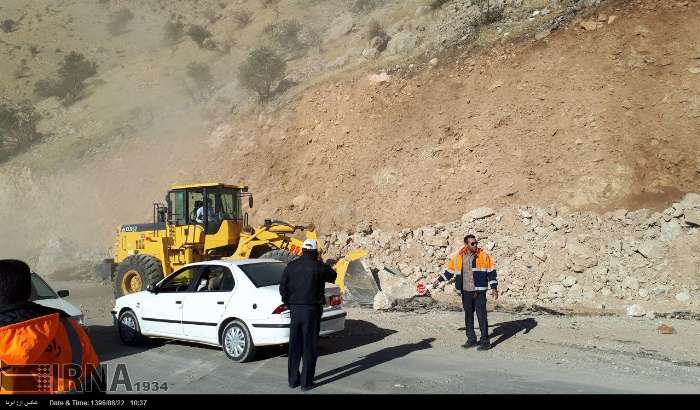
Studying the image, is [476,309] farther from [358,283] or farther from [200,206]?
[200,206]

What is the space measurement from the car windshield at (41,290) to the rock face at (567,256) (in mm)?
6299

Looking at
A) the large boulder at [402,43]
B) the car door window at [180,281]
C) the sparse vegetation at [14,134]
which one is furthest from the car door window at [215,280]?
the sparse vegetation at [14,134]

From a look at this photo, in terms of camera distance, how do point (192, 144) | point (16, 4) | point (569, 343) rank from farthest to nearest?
point (16, 4) → point (192, 144) → point (569, 343)

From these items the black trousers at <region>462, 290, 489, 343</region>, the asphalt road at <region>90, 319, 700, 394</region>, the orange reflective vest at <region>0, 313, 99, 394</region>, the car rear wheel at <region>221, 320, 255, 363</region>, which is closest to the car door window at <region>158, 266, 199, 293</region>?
the asphalt road at <region>90, 319, 700, 394</region>

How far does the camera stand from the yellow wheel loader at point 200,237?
1289cm

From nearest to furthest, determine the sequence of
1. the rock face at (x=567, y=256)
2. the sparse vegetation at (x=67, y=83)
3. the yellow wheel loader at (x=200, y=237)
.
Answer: the rock face at (x=567, y=256)
the yellow wheel loader at (x=200, y=237)
the sparse vegetation at (x=67, y=83)

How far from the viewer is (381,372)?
270 inches

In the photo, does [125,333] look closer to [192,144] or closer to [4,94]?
[192,144]

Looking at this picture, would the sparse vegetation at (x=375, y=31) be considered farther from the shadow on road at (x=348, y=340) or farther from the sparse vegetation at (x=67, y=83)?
the sparse vegetation at (x=67, y=83)

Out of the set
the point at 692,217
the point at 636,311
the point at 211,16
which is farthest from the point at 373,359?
the point at 211,16

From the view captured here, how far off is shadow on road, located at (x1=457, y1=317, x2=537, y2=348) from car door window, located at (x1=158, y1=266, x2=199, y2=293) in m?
4.73

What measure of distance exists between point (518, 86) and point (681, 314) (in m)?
9.58
